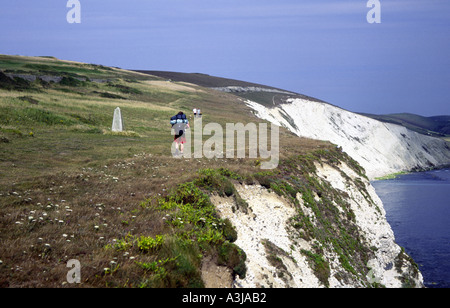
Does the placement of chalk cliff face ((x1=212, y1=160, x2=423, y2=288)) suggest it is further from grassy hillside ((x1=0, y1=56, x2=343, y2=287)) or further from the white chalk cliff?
grassy hillside ((x1=0, y1=56, x2=343, y2=287))

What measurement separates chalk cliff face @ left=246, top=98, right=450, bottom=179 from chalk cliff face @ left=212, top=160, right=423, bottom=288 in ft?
156

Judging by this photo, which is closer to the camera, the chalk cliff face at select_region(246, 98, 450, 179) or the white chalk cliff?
the white chalk cliff

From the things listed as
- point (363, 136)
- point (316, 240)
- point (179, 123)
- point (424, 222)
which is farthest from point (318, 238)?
point (363, 136)

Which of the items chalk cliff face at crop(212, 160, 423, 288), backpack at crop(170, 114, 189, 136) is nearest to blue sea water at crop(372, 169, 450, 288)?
chalk cliff face at crop(212, 160, 423, 288)

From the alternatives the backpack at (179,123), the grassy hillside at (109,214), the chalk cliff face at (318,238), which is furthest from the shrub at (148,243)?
the backpack at (179,123)

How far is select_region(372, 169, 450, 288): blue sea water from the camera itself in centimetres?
2595

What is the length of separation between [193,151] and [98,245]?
15760 mm

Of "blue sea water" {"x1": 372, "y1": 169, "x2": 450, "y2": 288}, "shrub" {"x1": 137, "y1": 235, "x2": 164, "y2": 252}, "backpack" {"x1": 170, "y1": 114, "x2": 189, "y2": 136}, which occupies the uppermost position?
"backpack" {"x1": 170, "y1": 114, "x2": 189, "y2": 136}

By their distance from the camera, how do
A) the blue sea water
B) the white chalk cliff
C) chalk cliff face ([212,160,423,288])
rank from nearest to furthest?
the white chalk cliff < chalk cliff face ([212,160,423,288]) < the blue sea water

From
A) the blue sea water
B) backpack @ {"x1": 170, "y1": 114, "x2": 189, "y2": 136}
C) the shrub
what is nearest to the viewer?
the shrub

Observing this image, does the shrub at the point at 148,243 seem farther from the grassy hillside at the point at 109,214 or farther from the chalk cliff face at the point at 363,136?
the chalk cliff face at the point at 363,136

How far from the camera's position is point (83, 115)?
121ft

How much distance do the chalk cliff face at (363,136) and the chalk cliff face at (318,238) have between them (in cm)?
4770
